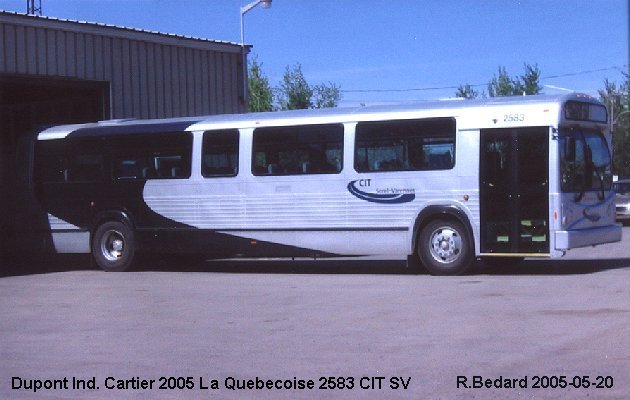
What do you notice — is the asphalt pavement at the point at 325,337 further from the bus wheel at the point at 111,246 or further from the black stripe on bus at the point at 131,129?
the black stripe on bus at the point at 131,129

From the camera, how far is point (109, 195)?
2103 centimetres

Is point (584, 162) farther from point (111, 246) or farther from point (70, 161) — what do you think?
point (70, 161)

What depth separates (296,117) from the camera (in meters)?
19.2

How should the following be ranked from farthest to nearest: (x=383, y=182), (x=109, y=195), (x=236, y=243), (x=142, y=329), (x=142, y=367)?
(x=109, y=195) → (x=236, y=243) → (x=383, y=182) → (x=142, y=329) → (x=142, y=367)

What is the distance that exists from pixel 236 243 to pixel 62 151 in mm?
4436

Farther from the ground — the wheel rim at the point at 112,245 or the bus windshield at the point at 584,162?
the bus windshield at the point at 584,162

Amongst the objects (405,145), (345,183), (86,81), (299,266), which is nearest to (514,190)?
(405,145)

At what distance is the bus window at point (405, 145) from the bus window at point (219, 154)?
8.08ft

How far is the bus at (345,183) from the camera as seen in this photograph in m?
17.3

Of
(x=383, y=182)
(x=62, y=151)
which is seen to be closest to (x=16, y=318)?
(x=383, y=182)

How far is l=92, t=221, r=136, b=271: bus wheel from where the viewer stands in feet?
68.5

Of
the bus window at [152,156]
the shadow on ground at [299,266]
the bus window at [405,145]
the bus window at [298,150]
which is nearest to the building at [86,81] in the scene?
the shadow on ground at [299,266]

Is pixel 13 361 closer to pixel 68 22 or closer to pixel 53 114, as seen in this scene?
pixel 68 22

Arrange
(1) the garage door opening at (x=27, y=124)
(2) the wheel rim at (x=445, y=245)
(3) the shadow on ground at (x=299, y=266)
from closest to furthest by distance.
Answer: (2) the wheel rim at (x=445, y=245) → (3) the shadow on ground at (x=299, y=266) → (1) the garage door opening at (x=27, y=124)
